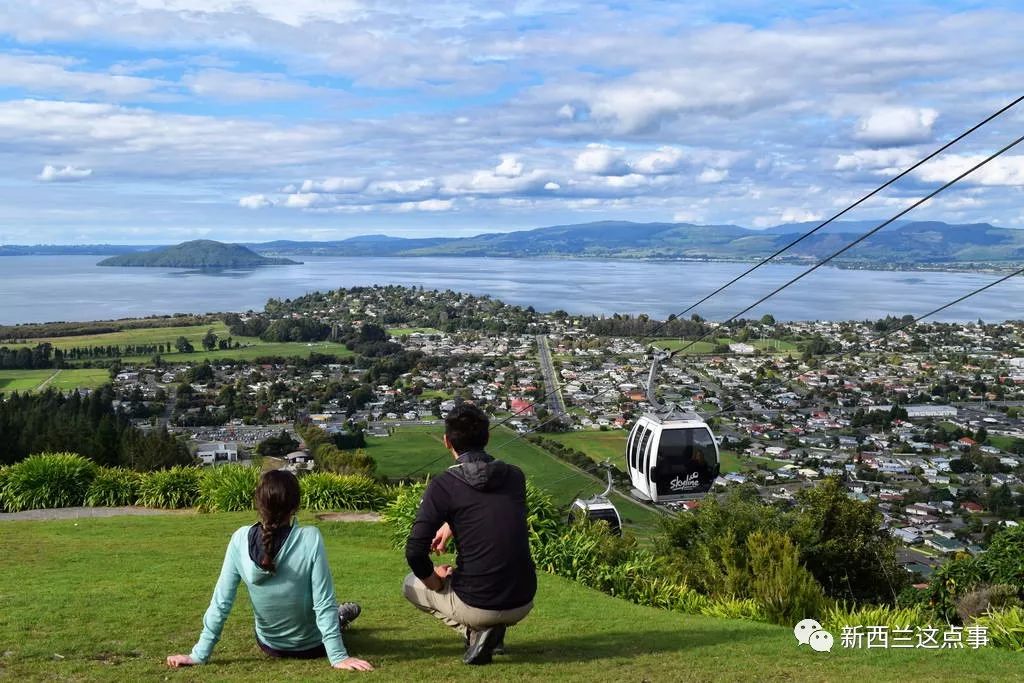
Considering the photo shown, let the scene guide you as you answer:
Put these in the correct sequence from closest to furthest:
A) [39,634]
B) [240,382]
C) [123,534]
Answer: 1. [39,634]
2. [123,534]
3. [240,382]

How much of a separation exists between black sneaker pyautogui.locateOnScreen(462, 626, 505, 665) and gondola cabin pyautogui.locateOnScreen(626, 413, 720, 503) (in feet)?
21.1

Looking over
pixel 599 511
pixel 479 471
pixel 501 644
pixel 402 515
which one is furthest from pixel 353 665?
pixel 599 511

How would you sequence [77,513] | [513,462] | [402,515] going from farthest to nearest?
[513,462]
[77,513]
[402,515]

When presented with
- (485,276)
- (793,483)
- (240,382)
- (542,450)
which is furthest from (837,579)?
(485,276)

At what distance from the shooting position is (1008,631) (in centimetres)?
643

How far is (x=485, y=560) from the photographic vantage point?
414cm

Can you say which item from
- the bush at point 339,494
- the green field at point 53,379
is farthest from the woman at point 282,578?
the green field at point 53,379

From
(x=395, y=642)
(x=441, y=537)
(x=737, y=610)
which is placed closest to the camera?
(x=441, y=537)

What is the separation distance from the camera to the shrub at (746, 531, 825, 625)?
7949 millimetres

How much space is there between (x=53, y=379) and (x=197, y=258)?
144 m

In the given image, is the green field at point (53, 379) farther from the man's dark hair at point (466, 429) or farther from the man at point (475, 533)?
the man's dark hair at point (466, 429)

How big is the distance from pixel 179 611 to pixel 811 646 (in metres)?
4.13

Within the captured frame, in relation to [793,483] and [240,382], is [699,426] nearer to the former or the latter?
[793,483]

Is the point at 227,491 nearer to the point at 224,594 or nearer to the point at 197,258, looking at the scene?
the point at 224,594
